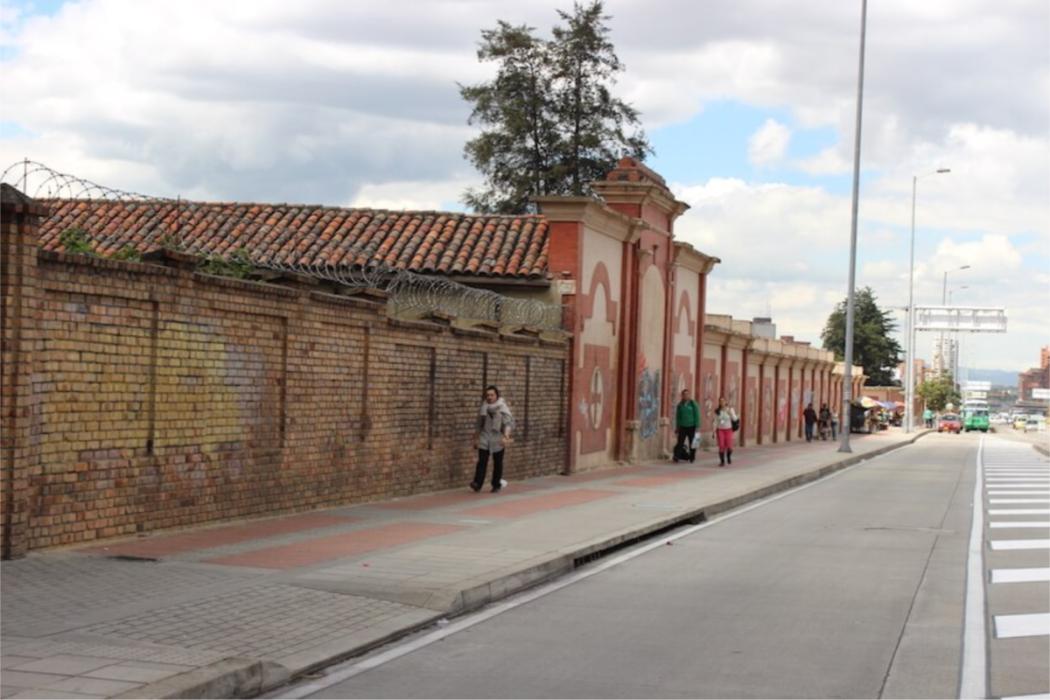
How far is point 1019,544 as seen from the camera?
18.2 meters

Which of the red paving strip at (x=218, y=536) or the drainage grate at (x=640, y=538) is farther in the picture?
the drainage grate at (x=640, y=538)

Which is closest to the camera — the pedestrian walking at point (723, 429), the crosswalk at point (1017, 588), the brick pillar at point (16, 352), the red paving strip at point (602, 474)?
the crosswalk at point (1017, 588)

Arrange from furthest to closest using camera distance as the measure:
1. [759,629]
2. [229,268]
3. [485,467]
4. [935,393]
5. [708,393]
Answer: [935,393] → [708,393] → [485,467] → [229,268] → [759,629]

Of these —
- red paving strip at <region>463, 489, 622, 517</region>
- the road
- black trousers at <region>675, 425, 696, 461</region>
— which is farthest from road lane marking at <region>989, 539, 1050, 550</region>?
black trousers at <region>675, 425, 696, 461</region>

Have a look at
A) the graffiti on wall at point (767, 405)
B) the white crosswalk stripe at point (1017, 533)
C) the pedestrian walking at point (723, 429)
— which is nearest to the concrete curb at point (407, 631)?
the white crosswalk stripe at point (1017, 533)

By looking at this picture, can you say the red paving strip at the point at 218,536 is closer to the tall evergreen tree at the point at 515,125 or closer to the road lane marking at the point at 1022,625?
the road lane marking at the point at 1022,625

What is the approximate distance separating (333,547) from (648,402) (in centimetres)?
2209

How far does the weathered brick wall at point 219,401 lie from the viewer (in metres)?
12.7

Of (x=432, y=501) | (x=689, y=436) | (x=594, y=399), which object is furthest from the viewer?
(x=689, y=436)

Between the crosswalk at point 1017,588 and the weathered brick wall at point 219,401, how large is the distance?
8073 mm

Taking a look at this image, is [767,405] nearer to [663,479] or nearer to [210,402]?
[663,479]

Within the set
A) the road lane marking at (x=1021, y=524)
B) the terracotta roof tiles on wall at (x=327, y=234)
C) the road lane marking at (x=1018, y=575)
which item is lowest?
the road lane marking at (x=1021, y=524)

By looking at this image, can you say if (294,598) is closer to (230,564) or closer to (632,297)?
(230,564)

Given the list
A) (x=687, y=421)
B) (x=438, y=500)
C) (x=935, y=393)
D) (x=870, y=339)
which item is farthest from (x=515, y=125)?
(x=935, y=393)
